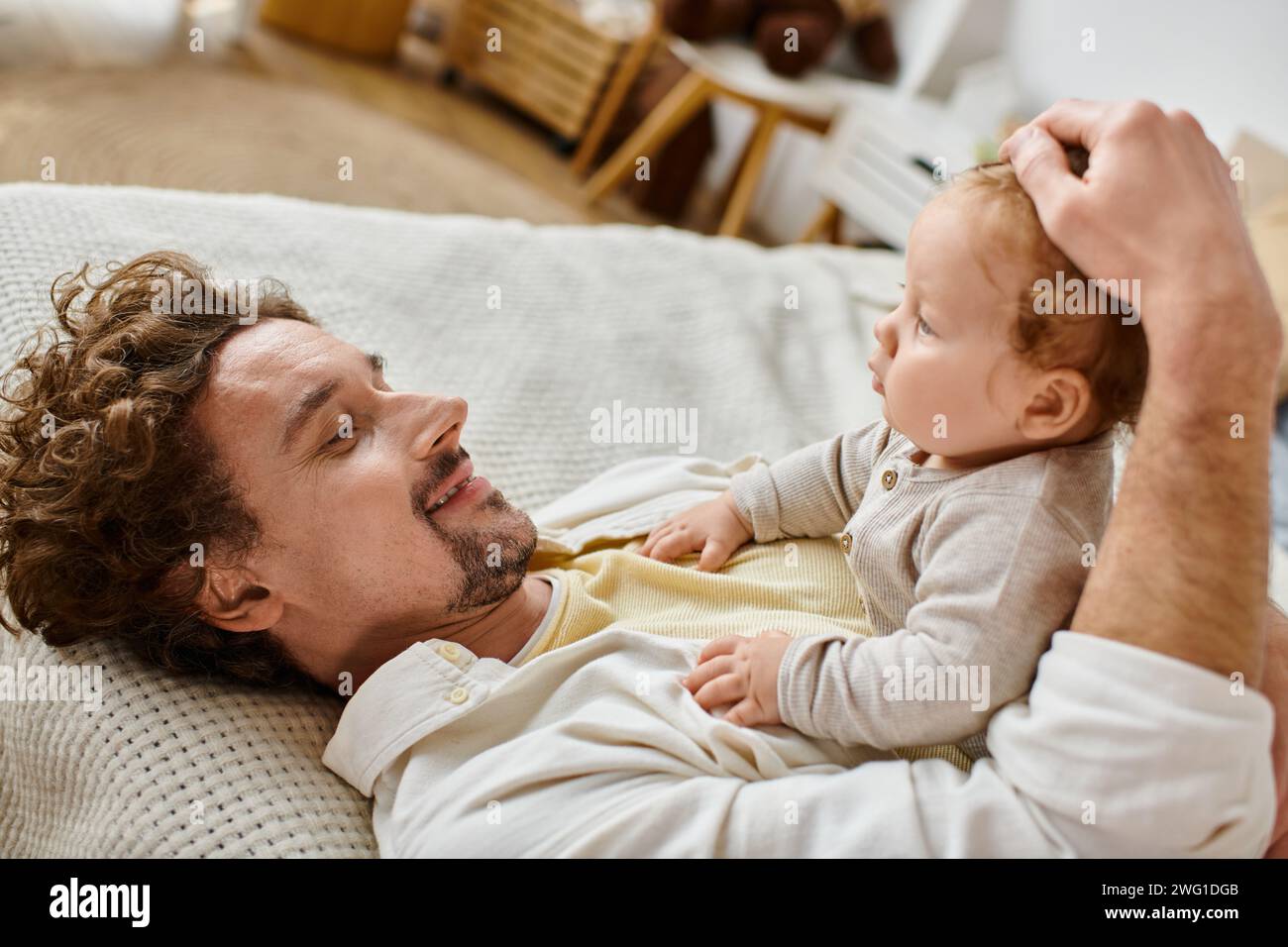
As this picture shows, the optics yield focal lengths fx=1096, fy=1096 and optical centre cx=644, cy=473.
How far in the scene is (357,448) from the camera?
45.7 inches

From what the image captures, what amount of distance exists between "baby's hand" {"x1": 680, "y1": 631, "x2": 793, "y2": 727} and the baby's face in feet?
0.80

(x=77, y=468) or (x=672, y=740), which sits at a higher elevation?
(x=77, y=468)

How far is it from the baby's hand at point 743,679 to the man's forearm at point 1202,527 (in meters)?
0.28

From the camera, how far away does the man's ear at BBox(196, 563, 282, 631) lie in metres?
1.14

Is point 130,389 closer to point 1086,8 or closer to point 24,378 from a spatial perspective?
point 24,378

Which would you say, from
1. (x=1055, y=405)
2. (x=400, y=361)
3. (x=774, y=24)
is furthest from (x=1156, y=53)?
(x=1055, y=405)

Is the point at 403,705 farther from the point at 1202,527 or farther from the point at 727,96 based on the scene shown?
the point at 727,96

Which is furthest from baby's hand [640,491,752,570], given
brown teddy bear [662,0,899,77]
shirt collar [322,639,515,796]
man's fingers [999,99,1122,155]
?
brown teddy bear [662,0,899,77]

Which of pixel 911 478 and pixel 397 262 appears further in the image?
pixel 397 262

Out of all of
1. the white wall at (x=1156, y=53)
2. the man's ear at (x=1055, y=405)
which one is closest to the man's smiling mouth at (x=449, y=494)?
the man's ear at (x=1055, y=405)

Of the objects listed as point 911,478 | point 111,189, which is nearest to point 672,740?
point 911,478

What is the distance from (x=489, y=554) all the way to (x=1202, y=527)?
68 cm
